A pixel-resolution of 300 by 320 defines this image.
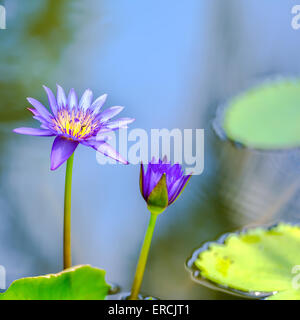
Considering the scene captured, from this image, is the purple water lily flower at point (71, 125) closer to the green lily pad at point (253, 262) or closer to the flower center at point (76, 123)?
the flower center at point (76, 123)

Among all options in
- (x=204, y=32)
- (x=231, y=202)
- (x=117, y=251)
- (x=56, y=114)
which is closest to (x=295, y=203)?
(x=231, y=202)

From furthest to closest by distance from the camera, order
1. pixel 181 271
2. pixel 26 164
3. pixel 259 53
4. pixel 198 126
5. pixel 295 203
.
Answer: pixel 259 53 < pixel 198 126 < pixel 26 164 < pixel 295 203 < pixel 181 271

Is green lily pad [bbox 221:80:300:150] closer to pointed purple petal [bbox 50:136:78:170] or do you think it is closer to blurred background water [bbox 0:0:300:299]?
blurred background water [bbox 0:0:300:299]

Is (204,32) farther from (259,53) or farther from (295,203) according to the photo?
(295,203)

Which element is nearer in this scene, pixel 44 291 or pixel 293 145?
pixel 44 291

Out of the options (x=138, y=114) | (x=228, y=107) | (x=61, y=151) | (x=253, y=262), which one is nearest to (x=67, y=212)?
(x=61, y=151)

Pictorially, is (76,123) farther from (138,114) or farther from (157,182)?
(138,114)

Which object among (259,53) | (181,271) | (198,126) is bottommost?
(181,271)
